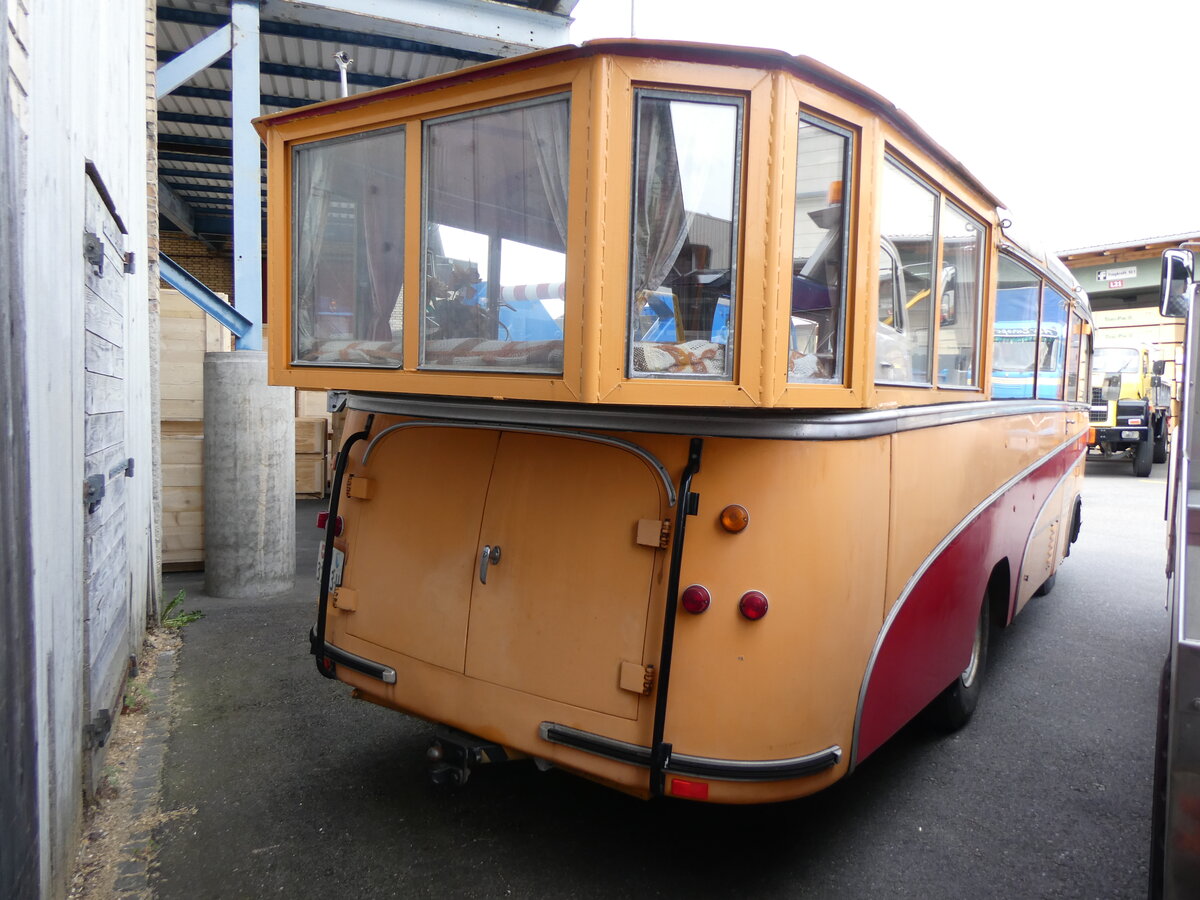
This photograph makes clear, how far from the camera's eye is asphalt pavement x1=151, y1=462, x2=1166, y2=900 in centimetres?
302

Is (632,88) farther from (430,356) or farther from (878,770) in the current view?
(878,770)

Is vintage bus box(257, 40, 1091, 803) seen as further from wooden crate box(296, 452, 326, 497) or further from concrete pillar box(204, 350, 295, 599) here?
wooden crate box(296, 452, 326, 497)

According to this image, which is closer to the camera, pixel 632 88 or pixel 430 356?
pixel 632 88

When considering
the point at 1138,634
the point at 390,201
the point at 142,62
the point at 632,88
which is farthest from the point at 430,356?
the point at 1138,634

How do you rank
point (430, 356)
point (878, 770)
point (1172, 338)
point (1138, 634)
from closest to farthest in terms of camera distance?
point (430, 356)
point (878, 770)
point (1138, 634)
point (1172, 338)

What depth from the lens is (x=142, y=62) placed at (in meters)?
5.31

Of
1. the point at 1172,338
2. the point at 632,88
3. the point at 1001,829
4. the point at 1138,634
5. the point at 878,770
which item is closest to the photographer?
the point at 632,88

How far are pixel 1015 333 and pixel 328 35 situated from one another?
7.21 metres

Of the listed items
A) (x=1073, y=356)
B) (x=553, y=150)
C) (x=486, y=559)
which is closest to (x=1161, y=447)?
(x=1073, y=356)

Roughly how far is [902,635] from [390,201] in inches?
96.6

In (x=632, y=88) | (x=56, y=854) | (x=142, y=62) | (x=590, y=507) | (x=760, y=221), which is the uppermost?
(x=142, y=62)

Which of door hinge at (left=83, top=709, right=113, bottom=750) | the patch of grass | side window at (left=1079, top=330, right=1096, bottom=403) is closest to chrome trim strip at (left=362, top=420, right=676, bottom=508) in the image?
door hinge at (left=83, top=709, right=113, bottom=750)

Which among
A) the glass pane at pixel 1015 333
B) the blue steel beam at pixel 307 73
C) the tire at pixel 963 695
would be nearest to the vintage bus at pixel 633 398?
the tire at pixel 963 695

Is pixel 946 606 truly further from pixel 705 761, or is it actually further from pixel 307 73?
pixel 307 73
